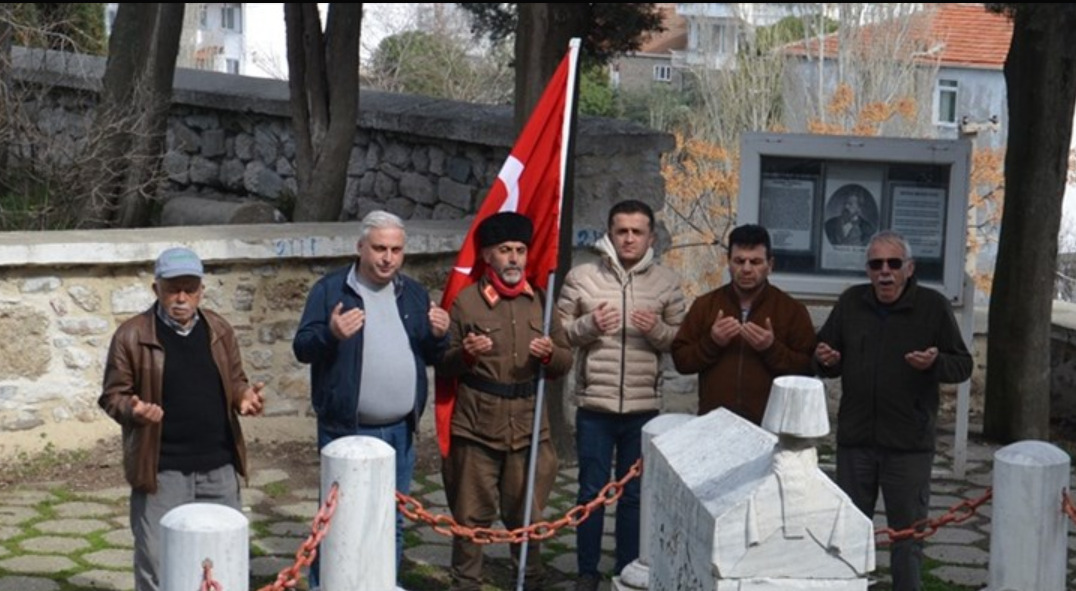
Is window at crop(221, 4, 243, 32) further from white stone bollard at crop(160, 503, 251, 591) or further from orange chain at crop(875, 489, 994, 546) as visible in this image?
white stone bollard at crop(160, 503, 251, 591)

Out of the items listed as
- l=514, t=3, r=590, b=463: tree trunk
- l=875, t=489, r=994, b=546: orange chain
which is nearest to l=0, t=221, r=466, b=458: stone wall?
l=514, t=3, r=590, b=463: tree trunk

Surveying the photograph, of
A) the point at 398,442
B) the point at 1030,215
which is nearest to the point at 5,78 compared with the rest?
the point at 398,442

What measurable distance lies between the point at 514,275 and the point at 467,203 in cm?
404

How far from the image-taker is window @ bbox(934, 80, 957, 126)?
4434 centimetres

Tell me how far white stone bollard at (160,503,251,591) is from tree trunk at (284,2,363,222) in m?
6.65

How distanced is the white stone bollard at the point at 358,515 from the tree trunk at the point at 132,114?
5971mm

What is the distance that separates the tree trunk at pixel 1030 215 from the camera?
971 centimetres

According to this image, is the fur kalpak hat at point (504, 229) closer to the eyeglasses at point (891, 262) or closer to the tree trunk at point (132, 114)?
the eyeglasses at point (891, 262)

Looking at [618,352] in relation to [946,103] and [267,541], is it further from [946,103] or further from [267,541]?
[946,103]

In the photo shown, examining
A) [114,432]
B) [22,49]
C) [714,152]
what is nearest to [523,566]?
[114,432]

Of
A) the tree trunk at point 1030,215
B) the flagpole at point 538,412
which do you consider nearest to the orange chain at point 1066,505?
the flagpole at point 538,412

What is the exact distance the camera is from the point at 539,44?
928cm

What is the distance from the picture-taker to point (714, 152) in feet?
95.2

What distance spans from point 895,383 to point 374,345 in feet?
6.44
